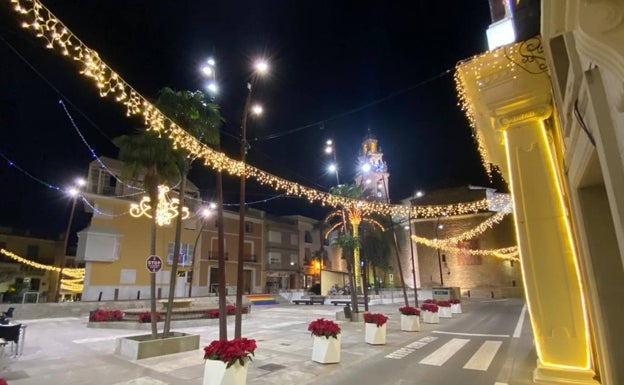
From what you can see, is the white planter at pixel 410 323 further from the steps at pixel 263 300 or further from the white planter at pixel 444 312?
the steps at pixel 263 300

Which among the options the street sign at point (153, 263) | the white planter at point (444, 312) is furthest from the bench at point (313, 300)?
the street sign at point (153, 263)

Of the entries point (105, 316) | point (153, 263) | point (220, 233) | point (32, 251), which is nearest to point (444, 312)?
point (220, 233)

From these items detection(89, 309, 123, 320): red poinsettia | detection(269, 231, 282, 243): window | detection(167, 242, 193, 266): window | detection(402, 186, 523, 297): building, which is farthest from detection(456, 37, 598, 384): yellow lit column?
detection(269, 231, 282, 243): window

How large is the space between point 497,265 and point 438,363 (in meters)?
38.4

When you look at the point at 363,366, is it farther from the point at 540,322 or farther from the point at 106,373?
the point at 106,373

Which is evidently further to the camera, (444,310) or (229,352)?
(444,310)

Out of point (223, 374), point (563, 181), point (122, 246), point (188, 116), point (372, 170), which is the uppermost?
point (372, 170)

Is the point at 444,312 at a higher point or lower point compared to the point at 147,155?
lower

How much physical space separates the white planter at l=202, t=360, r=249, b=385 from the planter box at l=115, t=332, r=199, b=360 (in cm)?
393

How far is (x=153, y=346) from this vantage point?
9.21 m

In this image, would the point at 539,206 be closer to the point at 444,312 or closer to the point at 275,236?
the point at 444,312

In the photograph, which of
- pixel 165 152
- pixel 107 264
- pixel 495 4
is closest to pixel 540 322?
pixel 495 4

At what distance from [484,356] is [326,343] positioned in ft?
14.4

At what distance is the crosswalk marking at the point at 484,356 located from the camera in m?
8.05
